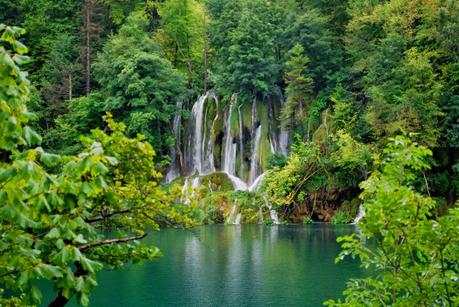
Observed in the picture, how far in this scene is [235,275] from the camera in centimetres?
1510

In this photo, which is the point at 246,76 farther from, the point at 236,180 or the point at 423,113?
the point at 423,113

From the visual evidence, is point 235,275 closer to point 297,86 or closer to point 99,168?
point 99,168

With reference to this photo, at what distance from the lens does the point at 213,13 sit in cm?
3884

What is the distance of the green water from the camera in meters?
A: 12.5

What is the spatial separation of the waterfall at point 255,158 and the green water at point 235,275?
10.2 metres

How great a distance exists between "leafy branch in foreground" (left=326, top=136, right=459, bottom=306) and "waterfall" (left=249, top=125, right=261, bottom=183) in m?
28.7

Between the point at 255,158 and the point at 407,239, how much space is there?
97.2ft

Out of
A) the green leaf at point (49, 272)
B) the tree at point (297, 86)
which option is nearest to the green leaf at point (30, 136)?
the green leaf at point (49, 272)

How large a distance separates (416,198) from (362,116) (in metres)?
25.5

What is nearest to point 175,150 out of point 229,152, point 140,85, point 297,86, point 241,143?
point 229,152

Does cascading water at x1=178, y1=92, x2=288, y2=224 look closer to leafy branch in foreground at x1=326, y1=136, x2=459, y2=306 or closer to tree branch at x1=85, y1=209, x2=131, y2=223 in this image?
tree branch at x1=85, y1=209, x2=131, y2=223

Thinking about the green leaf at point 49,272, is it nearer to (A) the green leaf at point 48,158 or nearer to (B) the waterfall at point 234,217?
(A) the green leaf at point 48,158

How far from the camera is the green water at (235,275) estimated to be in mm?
12492

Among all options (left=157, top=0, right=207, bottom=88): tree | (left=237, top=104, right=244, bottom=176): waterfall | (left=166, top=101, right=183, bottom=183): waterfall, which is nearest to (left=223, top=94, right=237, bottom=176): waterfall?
(left=237, top=104, right=244, bottom=176): waterfall
